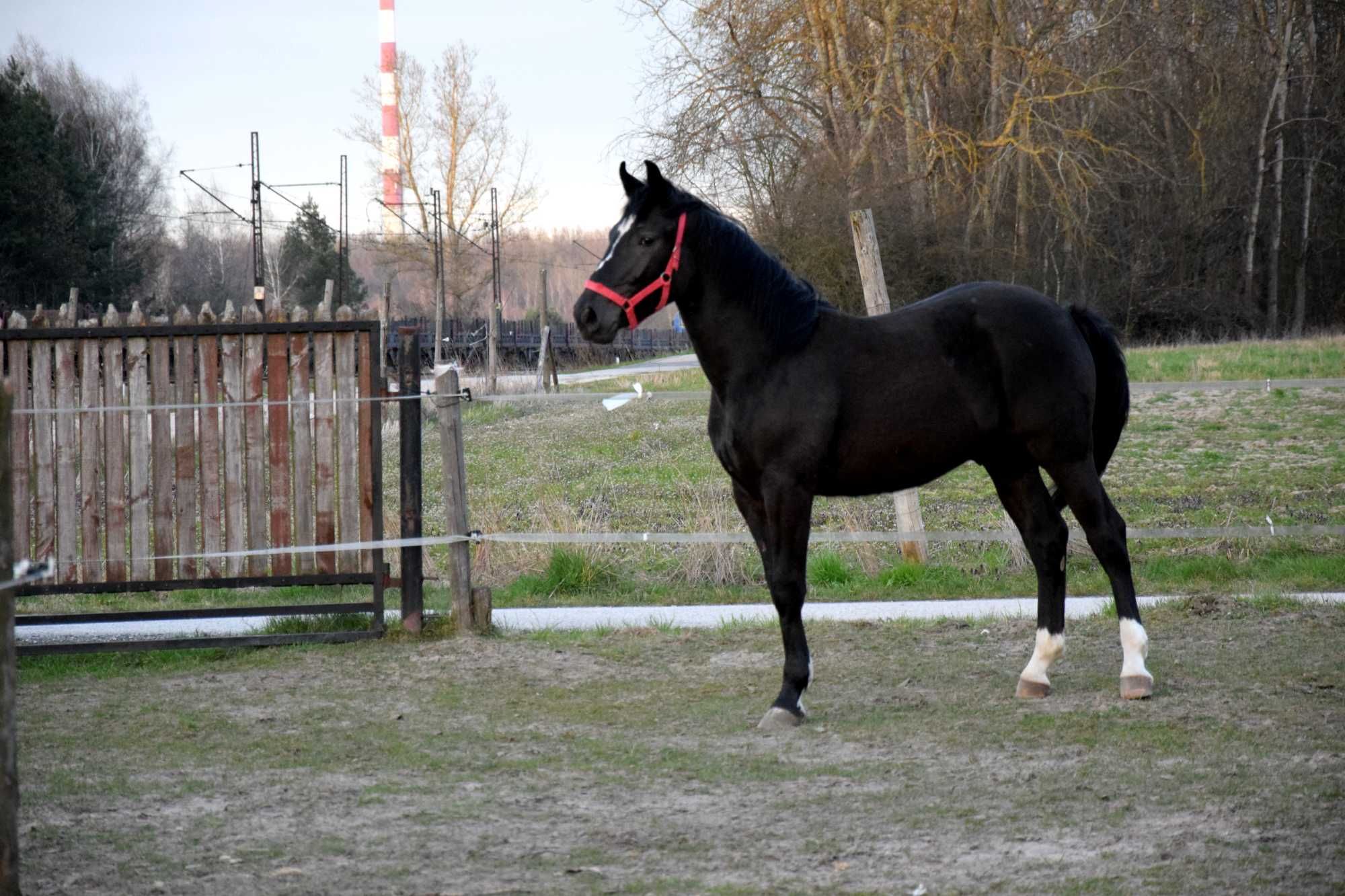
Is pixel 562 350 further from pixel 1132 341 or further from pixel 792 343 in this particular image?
pixel 792 343

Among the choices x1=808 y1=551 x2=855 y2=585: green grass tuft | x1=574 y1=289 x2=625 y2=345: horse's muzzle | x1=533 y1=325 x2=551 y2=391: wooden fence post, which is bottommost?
x1=808 y1=551 x2=855 y2=585: green grass tuft

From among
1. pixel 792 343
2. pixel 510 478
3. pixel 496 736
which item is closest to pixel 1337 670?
pixel 792 343

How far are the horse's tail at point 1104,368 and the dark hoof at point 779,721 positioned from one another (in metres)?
1.69

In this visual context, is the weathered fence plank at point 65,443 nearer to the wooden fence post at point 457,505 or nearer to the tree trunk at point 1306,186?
the wooden fence post at point 457,505

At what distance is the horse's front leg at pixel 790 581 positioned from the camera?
5.20 meters

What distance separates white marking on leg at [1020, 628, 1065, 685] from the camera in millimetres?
5566

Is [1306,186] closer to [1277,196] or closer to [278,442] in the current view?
[1277,196]

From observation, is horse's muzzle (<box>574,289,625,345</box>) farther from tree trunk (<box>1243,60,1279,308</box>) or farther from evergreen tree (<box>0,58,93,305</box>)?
evergreen tree (<box>0,58,93,305</box>)

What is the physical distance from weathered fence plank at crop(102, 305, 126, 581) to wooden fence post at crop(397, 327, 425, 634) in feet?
4.97

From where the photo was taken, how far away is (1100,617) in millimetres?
7211

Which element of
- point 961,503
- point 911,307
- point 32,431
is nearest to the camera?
point 911,307

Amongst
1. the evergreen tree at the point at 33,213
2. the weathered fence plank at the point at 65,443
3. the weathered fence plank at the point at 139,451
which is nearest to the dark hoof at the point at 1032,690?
the weathered fence plank at the point at 139,451

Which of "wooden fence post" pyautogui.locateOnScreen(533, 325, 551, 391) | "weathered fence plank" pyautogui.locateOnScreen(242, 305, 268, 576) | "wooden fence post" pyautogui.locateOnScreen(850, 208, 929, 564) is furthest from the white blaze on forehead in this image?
"wooden fence post" pyautogui.locateOnScreen(533, 325, 551, 391)

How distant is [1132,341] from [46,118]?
3735cm
